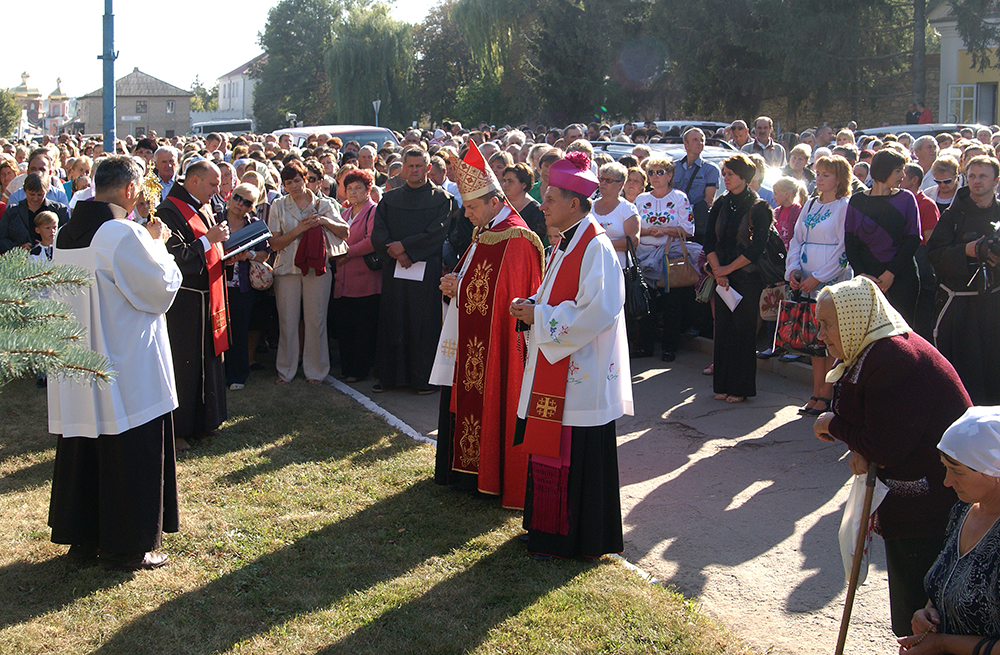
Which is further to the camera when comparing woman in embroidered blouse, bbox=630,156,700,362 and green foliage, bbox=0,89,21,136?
green foliage, bbox=0,89,21,136

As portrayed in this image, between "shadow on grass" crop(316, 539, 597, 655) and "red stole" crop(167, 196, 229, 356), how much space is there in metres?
2.97

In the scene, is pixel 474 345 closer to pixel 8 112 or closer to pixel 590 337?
pixel 590 337

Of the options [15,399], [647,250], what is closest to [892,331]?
[647,250]

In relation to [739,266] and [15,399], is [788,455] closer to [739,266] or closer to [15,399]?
[739,266]

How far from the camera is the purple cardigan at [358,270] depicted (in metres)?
8.63

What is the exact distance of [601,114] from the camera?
39.7 meters

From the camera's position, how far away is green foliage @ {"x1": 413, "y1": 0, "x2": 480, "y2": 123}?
2251 inches

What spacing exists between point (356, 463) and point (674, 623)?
2.92 meters

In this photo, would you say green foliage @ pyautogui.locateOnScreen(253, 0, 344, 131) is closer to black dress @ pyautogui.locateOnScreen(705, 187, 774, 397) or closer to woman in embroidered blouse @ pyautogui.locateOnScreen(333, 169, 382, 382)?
woman in embroidered blouse @ pyautogui.locateOnScreen(333, 169, 382, 382)

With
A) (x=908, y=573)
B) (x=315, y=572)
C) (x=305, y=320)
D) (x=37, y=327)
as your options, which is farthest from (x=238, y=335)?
(x=37, y=327)

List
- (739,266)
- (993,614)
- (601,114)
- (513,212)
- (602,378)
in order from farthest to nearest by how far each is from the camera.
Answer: (601,114), (739,266), (513,212), (602,378), (993,614)

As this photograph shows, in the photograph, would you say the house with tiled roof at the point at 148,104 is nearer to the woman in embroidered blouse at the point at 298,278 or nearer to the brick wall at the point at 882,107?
the brick wall at the point at 882,107

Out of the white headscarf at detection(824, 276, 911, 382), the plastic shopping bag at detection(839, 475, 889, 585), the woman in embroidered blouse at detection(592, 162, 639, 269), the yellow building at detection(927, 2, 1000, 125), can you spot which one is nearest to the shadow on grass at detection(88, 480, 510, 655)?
the plastic shopping bag at detection(839, 475, 889, 585)

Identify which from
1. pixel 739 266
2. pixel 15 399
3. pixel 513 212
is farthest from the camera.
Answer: pixel 15 399
